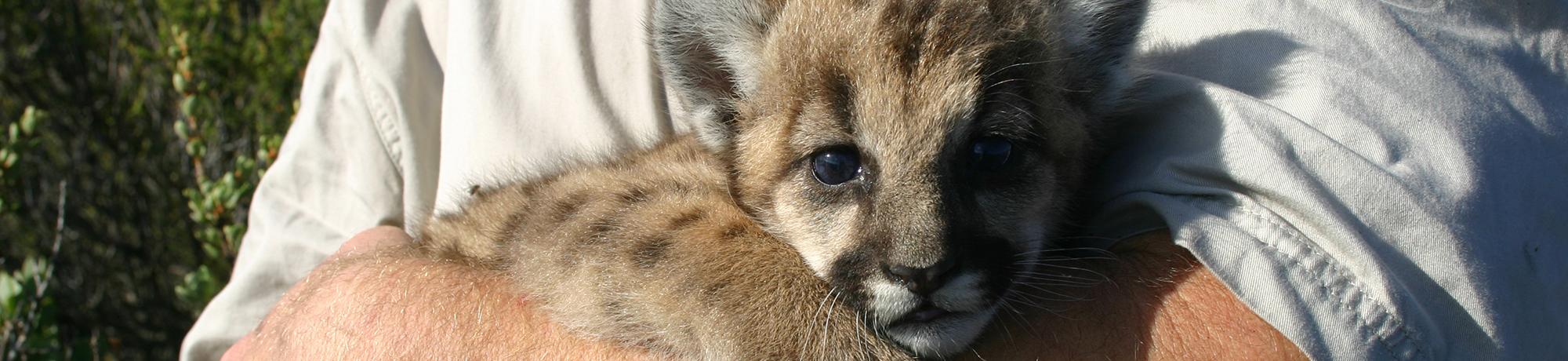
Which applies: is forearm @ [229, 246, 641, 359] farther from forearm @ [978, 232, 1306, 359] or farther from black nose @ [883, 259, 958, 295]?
forearm @ [978, 232, 1306, 359]

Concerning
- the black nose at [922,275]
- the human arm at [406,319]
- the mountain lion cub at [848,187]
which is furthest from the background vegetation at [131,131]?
the black nose at [922,275]

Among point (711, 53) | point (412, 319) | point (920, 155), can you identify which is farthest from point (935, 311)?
point (412, 319)

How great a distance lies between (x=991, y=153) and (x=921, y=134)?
7.2 inches

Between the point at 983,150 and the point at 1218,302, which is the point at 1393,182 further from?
the point at 983,150

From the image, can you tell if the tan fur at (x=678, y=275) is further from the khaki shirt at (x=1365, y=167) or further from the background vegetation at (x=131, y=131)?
the background vegetation at (x=131, y=131)

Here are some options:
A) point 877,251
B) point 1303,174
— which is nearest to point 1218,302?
point 1303,174

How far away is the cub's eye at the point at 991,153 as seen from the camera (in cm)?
226

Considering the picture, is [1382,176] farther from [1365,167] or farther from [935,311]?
[935,311]

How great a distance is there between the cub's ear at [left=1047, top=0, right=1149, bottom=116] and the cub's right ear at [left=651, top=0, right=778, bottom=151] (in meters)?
0.72

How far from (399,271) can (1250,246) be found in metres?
2.13

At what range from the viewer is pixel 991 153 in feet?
7.47

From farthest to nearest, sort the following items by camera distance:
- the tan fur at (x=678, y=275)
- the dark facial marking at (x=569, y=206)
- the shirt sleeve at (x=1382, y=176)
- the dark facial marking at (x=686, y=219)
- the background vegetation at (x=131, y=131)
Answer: the background vegetation at (x=131, y=131)
the dark facial marking at (x=569, y=206)
the dark facial marking at (x=686, y=219)
the tan fur at (x=678, y=275)
the shirt sleeve at (x=1382, y=176)

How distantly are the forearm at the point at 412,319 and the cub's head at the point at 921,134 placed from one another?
0.57 metres

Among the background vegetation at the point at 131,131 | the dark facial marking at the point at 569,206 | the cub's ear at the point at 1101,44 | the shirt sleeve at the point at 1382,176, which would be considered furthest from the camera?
the background vegetation at the point at 131,131
